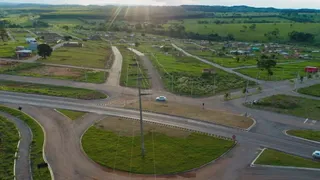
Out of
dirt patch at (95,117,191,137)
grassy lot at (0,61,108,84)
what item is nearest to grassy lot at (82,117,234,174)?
dirt patch at (95,117,191,137)

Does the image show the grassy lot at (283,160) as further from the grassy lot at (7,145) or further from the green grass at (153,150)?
the grassy lot at (7,145)

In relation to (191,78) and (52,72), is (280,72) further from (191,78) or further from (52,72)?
(52,72)

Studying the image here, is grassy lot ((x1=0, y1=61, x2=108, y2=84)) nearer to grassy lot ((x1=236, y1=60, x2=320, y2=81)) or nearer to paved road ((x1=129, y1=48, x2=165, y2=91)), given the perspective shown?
paved road ((x1=129, y1=48, x2=165, y2=91))

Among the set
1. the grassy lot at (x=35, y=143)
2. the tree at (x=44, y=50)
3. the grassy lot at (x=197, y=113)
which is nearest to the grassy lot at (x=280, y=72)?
the grassy lot at (x=197, y=113)

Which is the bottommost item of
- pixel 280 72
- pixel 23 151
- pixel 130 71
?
pixel 23 151

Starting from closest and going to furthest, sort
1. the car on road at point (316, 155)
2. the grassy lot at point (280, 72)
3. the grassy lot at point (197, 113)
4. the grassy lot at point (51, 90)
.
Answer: the car on road at point (316, 155)
the grassy lot at point (197, 113)
the grassy lot at point (51, 90)
the grassy lot at point (280, 72)

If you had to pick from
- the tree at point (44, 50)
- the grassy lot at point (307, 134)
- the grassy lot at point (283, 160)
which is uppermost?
the tree at point (44, 50)

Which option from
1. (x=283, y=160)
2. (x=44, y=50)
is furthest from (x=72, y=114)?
(x=44, y=50)
